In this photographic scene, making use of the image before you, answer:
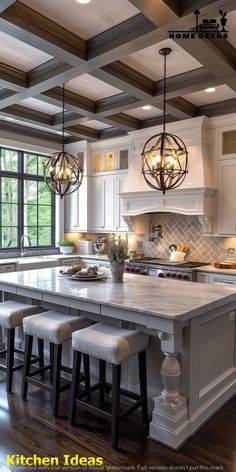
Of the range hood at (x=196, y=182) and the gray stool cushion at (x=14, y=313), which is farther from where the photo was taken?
the range hood at (x=196, y=182)

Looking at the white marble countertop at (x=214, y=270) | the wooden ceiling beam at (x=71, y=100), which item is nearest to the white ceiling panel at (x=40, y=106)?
the wooden ceiling beam at (x=71, y=100)

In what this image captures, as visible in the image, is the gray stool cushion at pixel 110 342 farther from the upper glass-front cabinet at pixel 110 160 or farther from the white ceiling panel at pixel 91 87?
the upper glass-front cabinet at pixel 110 160

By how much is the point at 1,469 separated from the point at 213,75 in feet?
12.2

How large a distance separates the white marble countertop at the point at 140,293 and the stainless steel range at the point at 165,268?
114 centimetres

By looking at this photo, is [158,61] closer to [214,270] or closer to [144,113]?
[144,113]

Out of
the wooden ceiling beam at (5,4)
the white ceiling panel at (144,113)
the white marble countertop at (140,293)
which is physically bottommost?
the white marble countertop at (140,293)

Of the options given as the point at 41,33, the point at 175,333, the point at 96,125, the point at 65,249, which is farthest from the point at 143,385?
the point at 96,125

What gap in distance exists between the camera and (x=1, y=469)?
2.04 meters

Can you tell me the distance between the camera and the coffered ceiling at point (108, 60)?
2.53m

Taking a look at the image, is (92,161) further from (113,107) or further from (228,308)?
(228,308)

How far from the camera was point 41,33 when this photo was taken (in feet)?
8.89

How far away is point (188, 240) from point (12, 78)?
325cm

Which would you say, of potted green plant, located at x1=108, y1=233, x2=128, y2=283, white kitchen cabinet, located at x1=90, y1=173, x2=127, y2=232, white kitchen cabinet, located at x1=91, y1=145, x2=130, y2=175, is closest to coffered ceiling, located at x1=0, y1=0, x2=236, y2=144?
white kitchen cabinet, located at x1=91, y1=145, x2=130, y2=175

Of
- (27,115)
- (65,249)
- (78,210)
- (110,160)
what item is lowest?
(65,249)
